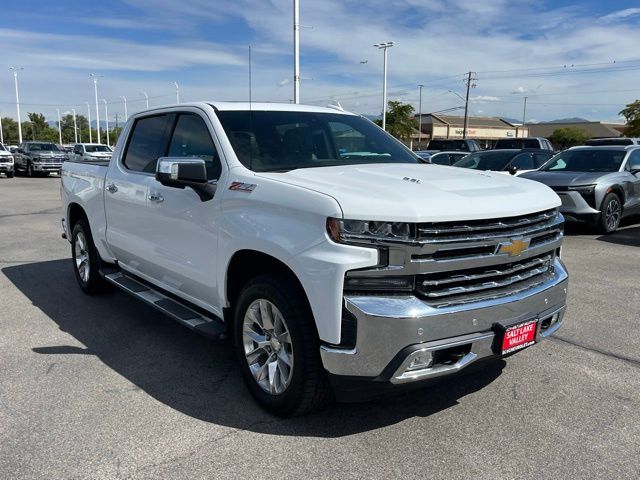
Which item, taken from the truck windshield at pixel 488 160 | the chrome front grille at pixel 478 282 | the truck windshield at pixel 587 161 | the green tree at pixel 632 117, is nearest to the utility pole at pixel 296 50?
the truck windshield at pixel 488 160

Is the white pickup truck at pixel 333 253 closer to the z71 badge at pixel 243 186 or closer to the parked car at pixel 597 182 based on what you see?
the z71 badge at pixel 243 186

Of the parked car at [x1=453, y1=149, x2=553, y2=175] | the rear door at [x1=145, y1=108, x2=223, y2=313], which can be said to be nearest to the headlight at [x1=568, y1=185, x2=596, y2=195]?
the parked car at [x1=453, y1=149, x2=553, y2=175]

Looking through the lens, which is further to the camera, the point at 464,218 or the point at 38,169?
the point at 38,169

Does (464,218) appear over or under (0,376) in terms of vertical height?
over

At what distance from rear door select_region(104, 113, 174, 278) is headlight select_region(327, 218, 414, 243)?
7.37 feet

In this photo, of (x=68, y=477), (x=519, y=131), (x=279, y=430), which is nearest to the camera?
(x=68, y=477)

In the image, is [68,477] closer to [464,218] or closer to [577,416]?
[464,218]

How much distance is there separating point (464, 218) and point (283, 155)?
1.54 m

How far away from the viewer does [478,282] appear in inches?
124

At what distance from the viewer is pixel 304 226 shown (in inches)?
Result: 121

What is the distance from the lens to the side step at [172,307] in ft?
12.9

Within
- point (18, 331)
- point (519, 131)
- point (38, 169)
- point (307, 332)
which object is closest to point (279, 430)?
point (307, 332)

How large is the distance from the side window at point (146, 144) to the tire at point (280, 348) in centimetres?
184

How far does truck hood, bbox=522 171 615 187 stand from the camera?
33.3ft
